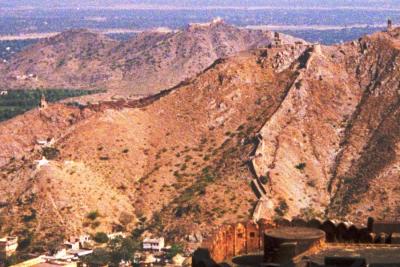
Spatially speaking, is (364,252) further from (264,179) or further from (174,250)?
(264,179)

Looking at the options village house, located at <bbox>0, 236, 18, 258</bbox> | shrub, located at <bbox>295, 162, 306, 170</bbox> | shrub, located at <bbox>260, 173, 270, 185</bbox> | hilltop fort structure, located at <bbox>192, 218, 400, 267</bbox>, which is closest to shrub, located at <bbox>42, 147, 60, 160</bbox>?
village house, located at <bbox>0, 236, 18, 258</bbox>

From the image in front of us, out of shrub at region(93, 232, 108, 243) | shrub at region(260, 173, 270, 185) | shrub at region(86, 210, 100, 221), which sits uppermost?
shrub at region(260, 173, 270, 185)

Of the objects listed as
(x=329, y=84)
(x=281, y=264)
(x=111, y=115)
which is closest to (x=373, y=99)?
(x=329, y=84)

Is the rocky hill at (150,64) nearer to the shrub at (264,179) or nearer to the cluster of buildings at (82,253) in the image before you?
the shrub at (264,179)

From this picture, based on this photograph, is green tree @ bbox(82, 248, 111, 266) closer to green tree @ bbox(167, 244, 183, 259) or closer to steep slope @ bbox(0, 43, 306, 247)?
green tree @ bbox(167, 244, 183, 259)

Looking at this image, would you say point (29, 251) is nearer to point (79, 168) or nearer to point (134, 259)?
point (134, 259)
